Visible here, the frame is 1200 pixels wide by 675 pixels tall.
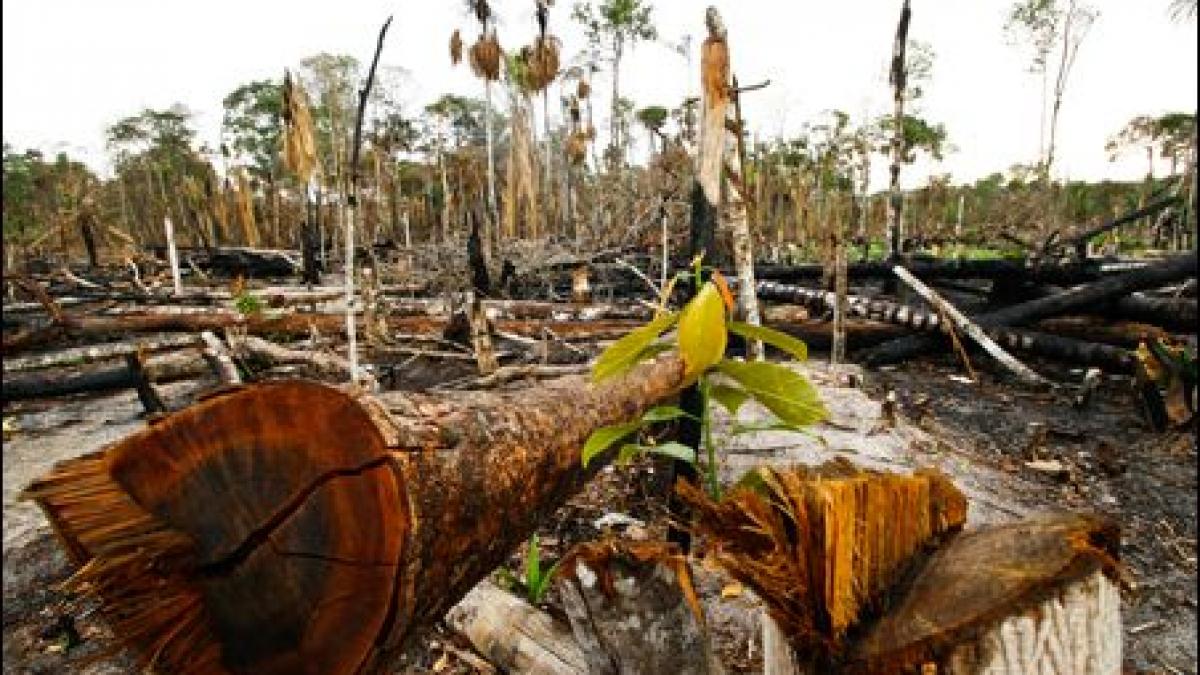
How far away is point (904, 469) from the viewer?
135 inches

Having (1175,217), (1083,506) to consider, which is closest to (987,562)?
(1083,506)

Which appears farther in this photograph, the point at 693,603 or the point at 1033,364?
the point at 1033,364

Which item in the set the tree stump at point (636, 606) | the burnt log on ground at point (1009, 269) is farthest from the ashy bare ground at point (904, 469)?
the burnt log on ground at point (1009, 269)

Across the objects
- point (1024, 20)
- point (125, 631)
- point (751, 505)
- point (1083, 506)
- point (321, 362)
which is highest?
point (1024, 20)

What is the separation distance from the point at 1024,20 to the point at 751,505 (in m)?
29.5

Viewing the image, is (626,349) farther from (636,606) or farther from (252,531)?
(252,531)

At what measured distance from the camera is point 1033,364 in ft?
20.7

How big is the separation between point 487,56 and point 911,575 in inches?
740

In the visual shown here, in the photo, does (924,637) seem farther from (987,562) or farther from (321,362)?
(321,362)

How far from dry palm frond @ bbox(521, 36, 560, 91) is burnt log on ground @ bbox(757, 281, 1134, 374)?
13.8m

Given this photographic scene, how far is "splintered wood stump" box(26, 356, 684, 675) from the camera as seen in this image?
0.74 m

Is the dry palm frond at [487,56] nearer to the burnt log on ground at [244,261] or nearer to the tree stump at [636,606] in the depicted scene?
the burnt log on ground at [244,261]

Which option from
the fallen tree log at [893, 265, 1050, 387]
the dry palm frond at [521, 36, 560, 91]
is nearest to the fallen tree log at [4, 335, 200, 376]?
the fallen tree log at [893, 265, 1050, 387]

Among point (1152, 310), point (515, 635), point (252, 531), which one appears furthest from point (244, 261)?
point (252, 531)
